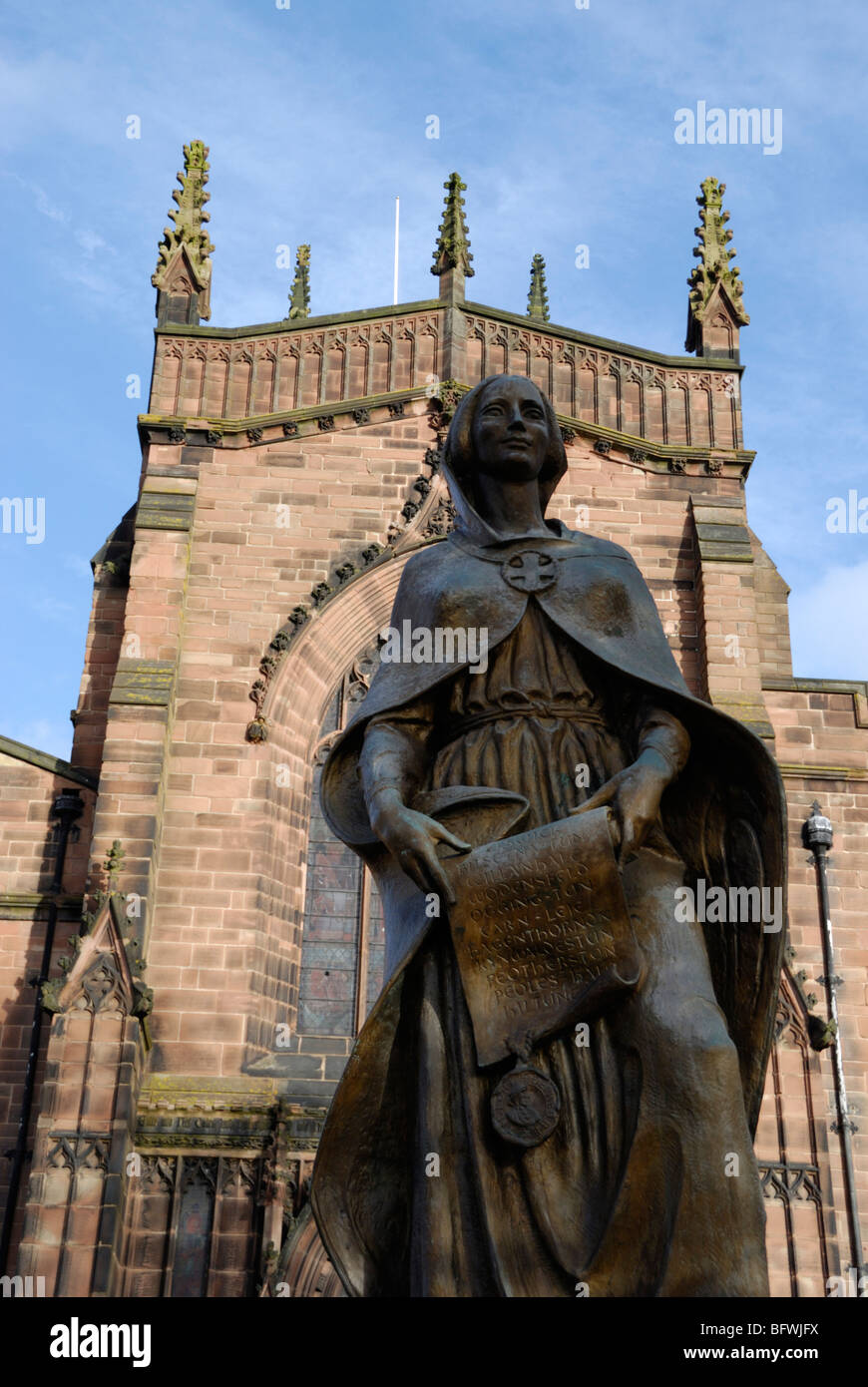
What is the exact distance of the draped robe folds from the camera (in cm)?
352

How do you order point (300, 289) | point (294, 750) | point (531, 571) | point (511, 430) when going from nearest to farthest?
1. point (531, 571)
2. point (511, 430)
3. point (294, 750)
4. point (300, 289)

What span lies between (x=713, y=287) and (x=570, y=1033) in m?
17.1

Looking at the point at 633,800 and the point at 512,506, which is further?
the point at 512,506

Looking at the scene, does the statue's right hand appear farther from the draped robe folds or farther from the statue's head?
the statue's head

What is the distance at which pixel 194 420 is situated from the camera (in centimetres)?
1825

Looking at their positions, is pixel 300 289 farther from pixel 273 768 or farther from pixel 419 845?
pixel 419 845

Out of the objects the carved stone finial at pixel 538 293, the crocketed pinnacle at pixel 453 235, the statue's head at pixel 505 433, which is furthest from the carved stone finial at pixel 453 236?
the statue's head at pixel 505 433

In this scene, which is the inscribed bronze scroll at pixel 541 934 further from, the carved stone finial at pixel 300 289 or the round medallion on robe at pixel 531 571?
the carved stone finial at pixel 300 289

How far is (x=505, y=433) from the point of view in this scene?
4531mm

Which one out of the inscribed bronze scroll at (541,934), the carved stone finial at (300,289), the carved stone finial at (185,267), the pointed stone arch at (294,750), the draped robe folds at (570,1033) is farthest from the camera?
the carved stone finial at (300,289)

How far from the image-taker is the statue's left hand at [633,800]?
3.74 metres

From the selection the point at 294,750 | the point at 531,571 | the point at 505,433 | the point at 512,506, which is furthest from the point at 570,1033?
the point at 294,750
